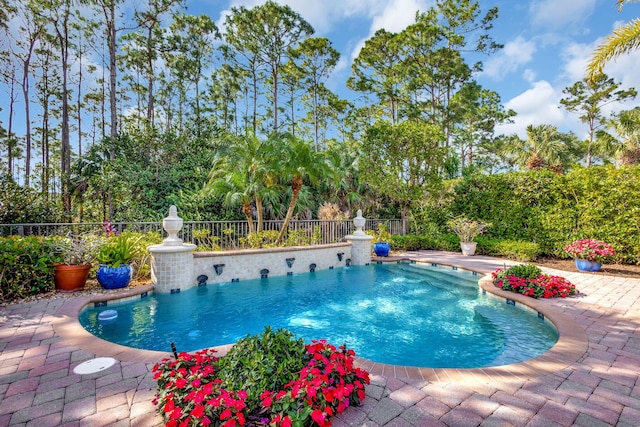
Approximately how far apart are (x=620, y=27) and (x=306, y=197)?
9450mm

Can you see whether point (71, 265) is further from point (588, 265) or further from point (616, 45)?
point (616, 45)

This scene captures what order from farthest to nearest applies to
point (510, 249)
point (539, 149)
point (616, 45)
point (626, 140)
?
point (539, 149)
point (626, 140)
point (510, 249)
point (616, 45)

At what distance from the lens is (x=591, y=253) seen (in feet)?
24.2

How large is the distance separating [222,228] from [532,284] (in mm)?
8117

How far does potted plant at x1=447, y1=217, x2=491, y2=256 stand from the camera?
35.5ft

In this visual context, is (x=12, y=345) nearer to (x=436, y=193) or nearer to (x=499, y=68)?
(x=436, y=193)

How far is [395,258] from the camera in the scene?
10.2 meters

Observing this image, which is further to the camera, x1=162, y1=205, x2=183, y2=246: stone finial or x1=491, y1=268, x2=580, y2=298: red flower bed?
x1=162, y1=205, x2=183, y2=246: stone finial

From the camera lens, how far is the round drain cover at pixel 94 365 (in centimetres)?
279

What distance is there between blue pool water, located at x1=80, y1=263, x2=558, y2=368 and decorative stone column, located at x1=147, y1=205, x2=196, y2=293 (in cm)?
26

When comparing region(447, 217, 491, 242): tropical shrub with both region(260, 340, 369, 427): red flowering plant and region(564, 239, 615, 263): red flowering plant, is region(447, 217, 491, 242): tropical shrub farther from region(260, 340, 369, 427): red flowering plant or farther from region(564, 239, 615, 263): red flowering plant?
region(260, 340, 369, 427): red flowering plant

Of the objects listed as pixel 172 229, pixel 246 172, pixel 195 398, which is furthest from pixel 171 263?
pixel 195 398

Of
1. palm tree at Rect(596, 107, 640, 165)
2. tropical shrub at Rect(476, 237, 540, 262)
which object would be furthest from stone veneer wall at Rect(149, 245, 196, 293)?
palm tree at Rect(596, 107, 640, 165)

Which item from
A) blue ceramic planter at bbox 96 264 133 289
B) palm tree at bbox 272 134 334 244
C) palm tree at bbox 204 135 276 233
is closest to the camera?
blue ceramic planter at bbox 96 264 133 289
